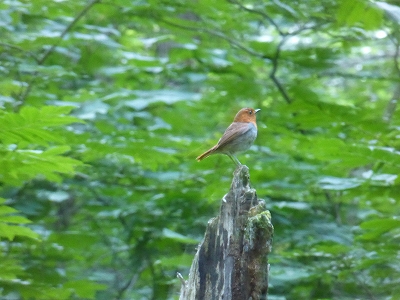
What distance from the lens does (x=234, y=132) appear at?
3566 millimetres

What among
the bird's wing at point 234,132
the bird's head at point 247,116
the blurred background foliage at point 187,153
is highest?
the bird's wing at point 234,132

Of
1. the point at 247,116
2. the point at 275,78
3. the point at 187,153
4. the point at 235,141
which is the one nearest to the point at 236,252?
the point at 235,141

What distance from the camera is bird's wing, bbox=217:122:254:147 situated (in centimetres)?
352

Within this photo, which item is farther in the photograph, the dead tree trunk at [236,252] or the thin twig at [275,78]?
the thin twig at [275,78]

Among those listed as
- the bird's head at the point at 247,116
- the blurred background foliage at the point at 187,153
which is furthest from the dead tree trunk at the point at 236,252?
the bird's head at the point at 247,116

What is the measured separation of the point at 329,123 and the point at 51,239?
2.53m

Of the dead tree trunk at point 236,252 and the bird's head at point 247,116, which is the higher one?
the dead tree trunk at point 236,252

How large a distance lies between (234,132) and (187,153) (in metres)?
0.98

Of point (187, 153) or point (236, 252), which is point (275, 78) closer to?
point (187, 153)

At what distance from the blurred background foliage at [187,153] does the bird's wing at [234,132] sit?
1.62 feet

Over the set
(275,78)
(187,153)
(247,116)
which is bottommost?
(187,153)

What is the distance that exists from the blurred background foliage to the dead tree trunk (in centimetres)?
110

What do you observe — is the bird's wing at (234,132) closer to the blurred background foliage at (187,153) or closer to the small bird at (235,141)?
the small bird at (235,141)

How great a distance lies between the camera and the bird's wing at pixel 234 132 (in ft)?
11.6
